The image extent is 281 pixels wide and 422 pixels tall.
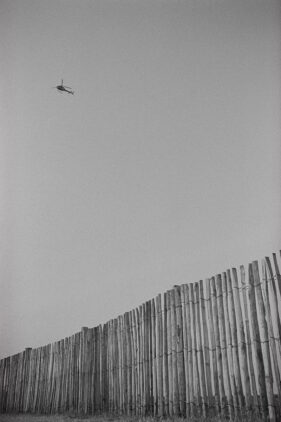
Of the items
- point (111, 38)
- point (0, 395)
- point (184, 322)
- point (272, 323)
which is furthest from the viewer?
point (0, 395)

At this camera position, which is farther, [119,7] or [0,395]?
[0,395]

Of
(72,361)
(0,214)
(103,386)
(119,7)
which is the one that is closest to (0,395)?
(72,361)

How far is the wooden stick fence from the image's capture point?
10.2 ft

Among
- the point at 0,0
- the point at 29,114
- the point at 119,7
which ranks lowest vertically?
the point at 0,0

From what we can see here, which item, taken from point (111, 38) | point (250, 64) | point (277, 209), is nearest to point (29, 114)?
point (111, 38)

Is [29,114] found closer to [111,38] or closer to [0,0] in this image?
[111,38]

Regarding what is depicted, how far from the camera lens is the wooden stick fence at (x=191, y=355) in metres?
3.11

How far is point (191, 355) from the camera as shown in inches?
155

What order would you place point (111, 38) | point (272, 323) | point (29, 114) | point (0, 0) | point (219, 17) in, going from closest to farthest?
1. point (272, 323)
2. point (0, 0)
3. point (219, 17)
4. point (29, 114)
5. point (111, 38)

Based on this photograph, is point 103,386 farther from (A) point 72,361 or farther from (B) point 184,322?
(B) point 184,322

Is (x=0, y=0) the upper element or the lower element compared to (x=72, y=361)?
upper

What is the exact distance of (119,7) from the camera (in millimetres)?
5707

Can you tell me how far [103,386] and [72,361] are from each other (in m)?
1.39

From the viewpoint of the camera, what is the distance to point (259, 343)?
3.15m
